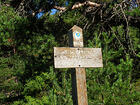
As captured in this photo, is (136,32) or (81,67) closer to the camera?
(81,67)

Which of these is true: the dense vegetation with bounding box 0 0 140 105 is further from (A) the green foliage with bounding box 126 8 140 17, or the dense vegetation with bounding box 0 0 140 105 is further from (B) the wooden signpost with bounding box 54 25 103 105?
(B) the wooden signpost with bounding box 54 25 103 105

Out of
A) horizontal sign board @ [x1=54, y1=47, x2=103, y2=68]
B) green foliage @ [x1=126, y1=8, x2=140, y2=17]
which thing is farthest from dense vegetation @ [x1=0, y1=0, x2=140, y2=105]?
horizontal sign board @ [x1=54, y1=47, x2=103, y2=68]

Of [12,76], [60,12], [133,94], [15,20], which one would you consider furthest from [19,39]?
[133,94]

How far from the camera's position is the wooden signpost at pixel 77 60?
2.25 m

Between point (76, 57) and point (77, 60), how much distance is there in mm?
39

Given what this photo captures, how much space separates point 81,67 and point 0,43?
4.45 metres

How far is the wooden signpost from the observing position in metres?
2.25

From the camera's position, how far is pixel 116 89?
3.18m

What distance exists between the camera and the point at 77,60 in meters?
2.32

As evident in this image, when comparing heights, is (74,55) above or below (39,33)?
below

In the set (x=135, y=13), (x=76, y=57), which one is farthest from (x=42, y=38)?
(x=76, y=57)

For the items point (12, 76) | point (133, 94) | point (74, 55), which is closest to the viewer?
point (74, 55)

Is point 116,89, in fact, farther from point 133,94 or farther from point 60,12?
point 60,12

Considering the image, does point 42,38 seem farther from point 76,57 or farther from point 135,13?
point 76,57
